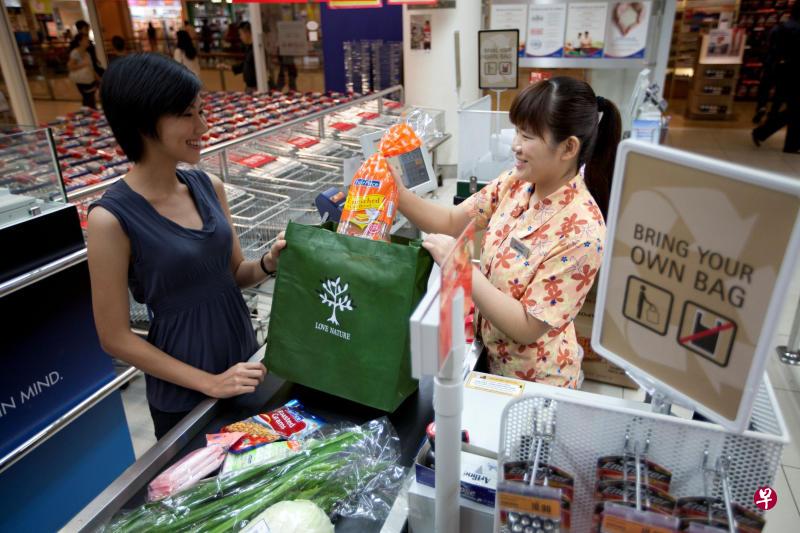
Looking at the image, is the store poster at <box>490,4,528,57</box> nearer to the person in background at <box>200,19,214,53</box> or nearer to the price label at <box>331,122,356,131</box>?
the price label at <box>331,122,356,131</box>

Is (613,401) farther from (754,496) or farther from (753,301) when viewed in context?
(753,301)

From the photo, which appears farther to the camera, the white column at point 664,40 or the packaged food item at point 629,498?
the white column at point 664,40

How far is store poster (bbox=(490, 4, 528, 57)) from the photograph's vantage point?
6793 mm

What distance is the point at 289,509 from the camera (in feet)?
3.62

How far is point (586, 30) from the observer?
262 inches

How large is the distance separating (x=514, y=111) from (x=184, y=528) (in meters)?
1.36

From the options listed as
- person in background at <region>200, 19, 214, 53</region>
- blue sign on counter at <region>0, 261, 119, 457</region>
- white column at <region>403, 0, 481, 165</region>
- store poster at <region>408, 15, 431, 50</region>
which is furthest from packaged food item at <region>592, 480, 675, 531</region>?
person in background at <region>200, 19, 214, 53</region>

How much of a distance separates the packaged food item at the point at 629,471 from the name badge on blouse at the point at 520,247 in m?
0.79

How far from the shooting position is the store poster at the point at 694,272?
0.74m

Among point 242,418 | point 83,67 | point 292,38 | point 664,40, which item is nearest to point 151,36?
point 83,67

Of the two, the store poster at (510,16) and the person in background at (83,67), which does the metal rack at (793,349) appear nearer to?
the store poster at (510,16)

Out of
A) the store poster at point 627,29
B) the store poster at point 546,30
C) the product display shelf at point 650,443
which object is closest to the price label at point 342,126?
the store poster at point 546,30

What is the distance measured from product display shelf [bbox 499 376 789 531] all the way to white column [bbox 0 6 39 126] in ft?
27.7

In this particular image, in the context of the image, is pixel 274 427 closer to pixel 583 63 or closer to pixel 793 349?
pixel 793 349
